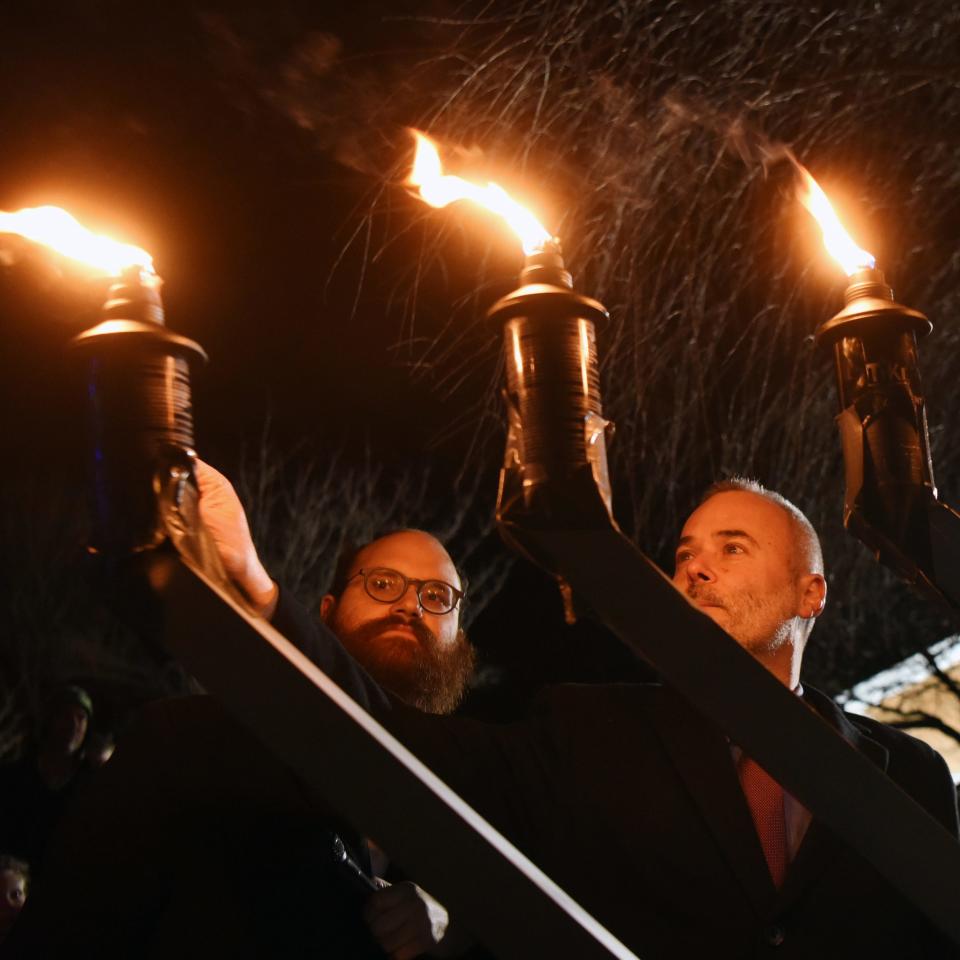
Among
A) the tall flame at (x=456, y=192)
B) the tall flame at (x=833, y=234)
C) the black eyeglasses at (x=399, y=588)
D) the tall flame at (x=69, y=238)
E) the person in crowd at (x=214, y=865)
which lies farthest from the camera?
Result: the black eyeglasses at (x=399, y=588)

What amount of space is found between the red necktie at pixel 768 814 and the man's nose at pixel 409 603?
1.23 meters

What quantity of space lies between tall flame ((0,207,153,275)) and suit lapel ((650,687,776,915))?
1757mm

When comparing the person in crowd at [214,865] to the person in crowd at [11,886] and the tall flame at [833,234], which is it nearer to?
the tall flame at [833,234]

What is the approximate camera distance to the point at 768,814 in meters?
2.93

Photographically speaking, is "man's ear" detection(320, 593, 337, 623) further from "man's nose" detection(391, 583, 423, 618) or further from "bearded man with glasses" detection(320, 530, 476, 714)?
"man's nose" detection(391, 583, 423, 618)

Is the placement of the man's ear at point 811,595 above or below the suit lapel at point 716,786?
above

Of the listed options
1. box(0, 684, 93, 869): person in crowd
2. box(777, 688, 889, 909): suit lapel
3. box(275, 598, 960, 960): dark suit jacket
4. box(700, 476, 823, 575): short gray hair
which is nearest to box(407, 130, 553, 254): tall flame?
box(275, 598, 960, 960): dark suit jacket

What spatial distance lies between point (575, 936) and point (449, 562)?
2358 mm

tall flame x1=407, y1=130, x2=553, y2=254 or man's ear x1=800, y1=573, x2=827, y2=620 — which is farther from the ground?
tall flame x1=407, y1=130, x2=553, y2=254

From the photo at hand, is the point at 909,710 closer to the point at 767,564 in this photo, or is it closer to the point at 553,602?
the point at 553,602

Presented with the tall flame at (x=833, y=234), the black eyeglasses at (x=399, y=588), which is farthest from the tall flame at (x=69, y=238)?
the black eyeglasses at (x=399, y=588)

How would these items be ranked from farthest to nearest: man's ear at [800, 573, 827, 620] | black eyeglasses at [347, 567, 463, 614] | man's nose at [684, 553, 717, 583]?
black eyeglasses at [347, 567, 463, 614] < man's ear at [800, 573, 827, 620] < man's nose at [684, 553, 717, 583]

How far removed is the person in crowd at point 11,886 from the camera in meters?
A: 5.44

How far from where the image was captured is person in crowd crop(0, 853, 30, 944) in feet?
17.9
